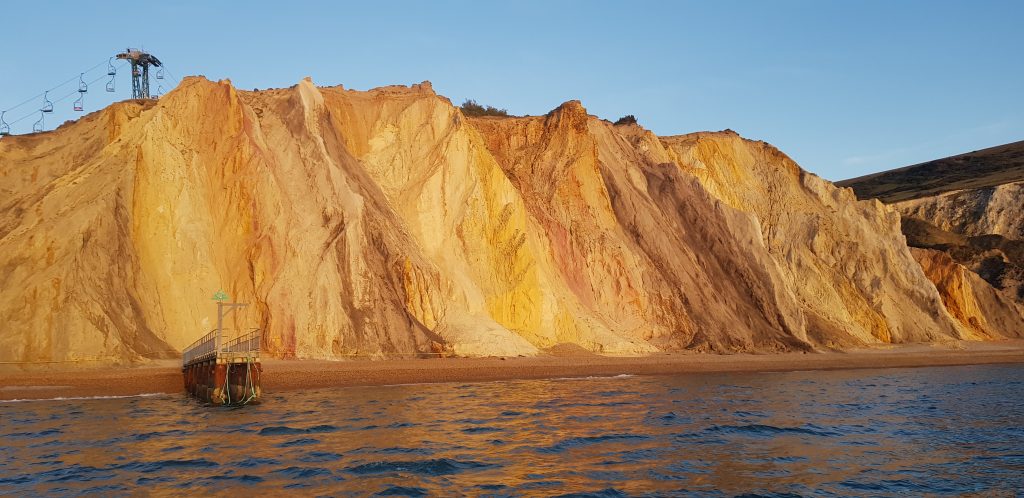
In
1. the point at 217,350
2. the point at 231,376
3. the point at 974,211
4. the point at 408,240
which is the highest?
the point at 974,211

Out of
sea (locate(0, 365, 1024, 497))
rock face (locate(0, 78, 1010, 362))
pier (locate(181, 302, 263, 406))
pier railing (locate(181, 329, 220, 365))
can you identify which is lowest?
sea (locate(0, 365, 1024, 497))

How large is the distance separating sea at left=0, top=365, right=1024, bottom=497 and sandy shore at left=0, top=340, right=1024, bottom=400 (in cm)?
214

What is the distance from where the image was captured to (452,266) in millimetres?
49281

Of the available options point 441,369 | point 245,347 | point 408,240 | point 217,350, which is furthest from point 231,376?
point 408,240

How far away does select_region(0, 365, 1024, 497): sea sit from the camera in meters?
17.4

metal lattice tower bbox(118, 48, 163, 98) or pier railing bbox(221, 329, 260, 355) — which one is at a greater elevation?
metal lattice tower bbox(118, 48, 163, 98)

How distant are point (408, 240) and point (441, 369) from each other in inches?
386

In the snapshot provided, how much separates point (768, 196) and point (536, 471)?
5557 cm

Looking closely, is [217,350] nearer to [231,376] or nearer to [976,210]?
[231,376]

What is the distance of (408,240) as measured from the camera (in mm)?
47688

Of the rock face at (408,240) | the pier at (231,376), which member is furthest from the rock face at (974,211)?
the pier at (231,376)

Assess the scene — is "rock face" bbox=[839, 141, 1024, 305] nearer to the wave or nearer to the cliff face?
the cliff face

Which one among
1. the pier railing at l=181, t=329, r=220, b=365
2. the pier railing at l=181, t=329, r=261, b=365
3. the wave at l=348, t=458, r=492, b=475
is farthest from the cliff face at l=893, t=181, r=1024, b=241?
the wave at l=348, t=458, r=492, b=475

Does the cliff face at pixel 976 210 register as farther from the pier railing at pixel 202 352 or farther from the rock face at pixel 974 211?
the pier railing at pixel 202 352
